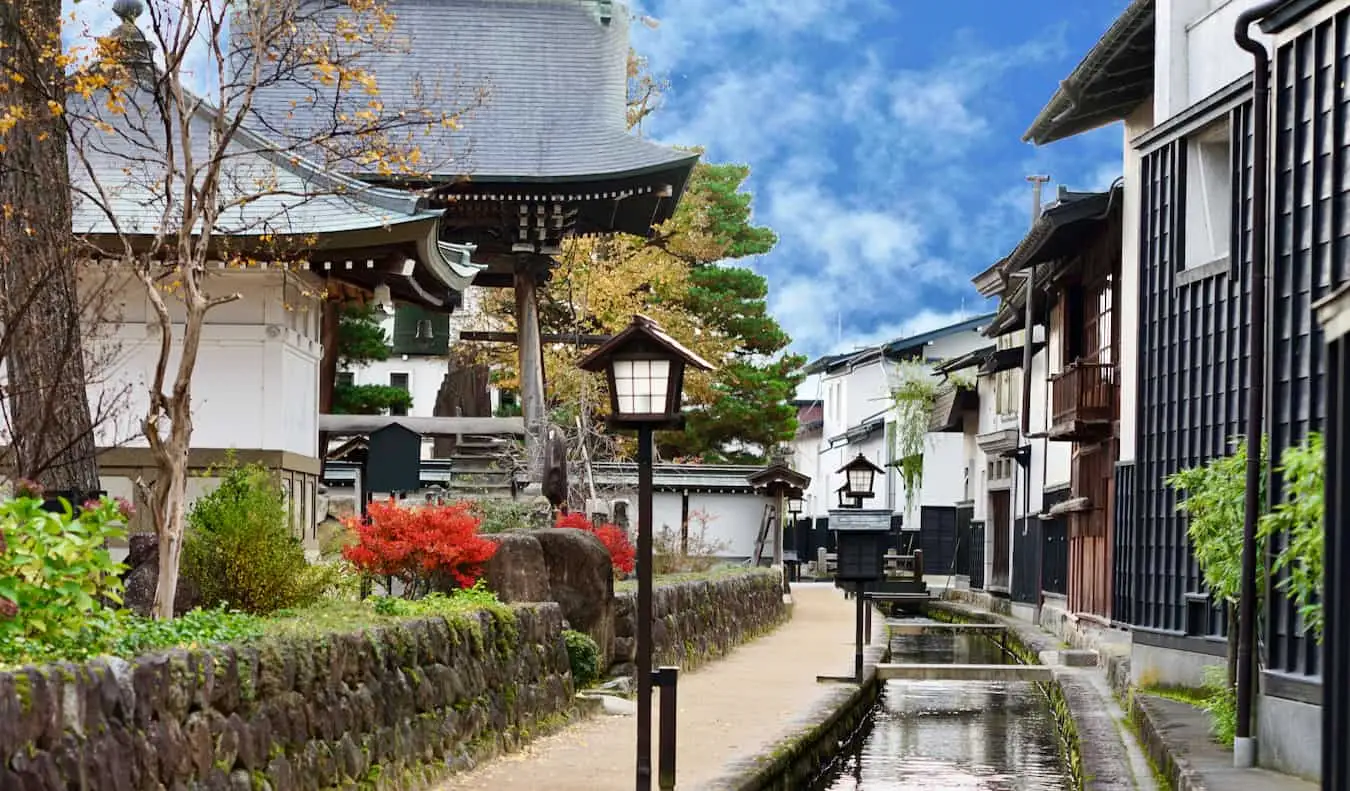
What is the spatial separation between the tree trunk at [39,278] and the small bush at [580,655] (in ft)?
15.5

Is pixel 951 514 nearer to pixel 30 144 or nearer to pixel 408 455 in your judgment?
pixel 408 455

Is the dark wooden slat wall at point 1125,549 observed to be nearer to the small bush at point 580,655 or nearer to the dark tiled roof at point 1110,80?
the dark tiled roof at point 1110,80

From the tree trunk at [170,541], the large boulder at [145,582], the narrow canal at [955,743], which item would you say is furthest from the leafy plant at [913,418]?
the tree trunk at [170,541]

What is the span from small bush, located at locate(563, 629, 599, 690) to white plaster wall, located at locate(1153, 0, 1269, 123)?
8352 millimetres

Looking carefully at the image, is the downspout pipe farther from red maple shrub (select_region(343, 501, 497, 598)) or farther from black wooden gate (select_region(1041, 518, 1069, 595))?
black wooden gate (select_region(1041, 518, 1069, 595))

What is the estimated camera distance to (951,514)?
58.5 meters

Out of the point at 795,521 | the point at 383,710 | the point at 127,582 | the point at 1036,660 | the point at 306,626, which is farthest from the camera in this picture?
the point at 795,521

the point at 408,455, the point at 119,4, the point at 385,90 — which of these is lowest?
the point at 408,455

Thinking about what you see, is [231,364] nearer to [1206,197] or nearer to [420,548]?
[420,548]

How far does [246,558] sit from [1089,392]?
16.9 meters

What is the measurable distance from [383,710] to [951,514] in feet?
163

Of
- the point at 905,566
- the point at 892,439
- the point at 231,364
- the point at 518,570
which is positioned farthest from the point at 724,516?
the point at 518,570

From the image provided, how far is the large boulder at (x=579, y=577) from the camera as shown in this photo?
16.6 m

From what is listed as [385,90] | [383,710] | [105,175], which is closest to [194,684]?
[383,710]
